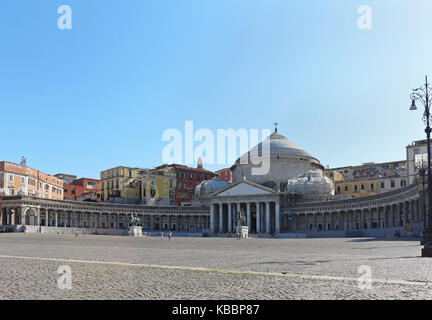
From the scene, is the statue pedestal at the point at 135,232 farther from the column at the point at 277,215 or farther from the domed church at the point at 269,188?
the column at the point at 277,215

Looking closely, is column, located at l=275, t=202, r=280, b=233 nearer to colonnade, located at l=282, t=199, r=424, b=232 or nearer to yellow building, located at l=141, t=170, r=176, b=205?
colonnade, located at l=282, t=199, r=424, b=232

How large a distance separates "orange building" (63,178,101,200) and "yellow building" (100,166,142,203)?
278cm

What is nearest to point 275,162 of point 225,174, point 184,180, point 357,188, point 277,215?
point 277,215

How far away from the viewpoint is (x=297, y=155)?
113375mm

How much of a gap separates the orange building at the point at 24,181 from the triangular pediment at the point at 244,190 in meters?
35.3

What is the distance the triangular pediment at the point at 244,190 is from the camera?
327 ft

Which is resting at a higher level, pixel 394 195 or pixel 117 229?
pixel 394 195

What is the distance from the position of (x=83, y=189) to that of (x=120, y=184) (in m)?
10.8

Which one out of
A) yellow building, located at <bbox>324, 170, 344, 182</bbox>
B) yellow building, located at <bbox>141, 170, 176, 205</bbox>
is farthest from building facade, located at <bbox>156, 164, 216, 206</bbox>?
yellow building, located at <bbox>324, 170, 344, 182</bbox>

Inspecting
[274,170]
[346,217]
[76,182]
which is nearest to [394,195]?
[346,217]

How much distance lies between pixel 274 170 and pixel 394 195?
43.0 metres

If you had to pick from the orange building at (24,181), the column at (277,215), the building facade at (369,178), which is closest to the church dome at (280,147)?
the building facade at (369,178)
